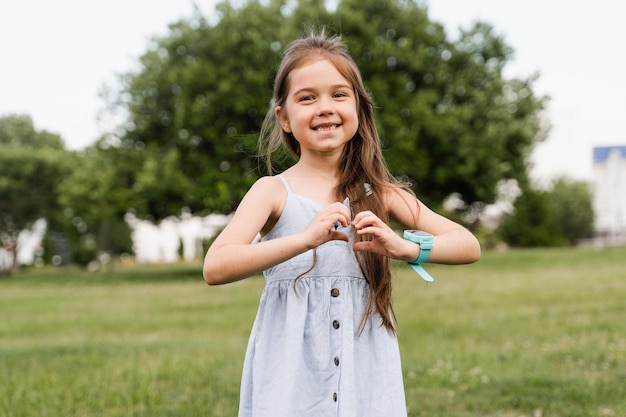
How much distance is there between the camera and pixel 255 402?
8.54ft

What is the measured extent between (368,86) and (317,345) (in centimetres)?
2148

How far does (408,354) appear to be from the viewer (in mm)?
7961

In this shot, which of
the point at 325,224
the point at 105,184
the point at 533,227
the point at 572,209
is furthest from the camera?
the point at 572,209

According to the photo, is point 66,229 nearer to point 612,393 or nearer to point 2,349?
point 2,349

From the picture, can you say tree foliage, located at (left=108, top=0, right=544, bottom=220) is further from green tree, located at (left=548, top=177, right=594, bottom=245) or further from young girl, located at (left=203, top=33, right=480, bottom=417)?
green tree, located at (left=548, top=177, right=594, bottom=245)

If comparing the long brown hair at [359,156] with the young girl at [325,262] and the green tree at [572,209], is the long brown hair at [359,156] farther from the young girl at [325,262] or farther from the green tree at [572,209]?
the green tree at [572,209]

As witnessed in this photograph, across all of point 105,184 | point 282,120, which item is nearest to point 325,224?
point 282,120

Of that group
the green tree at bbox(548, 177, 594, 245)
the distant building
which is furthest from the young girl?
the distant building

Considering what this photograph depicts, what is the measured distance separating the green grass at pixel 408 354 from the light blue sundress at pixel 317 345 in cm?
50

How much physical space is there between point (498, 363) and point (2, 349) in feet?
18.9

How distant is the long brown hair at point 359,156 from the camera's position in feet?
8.73

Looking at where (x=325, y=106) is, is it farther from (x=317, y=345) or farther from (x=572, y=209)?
(x=572, y=209)

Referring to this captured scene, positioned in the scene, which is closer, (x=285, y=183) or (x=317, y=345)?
(x=317, y=345)

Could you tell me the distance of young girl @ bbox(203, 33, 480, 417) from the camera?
2.54m
